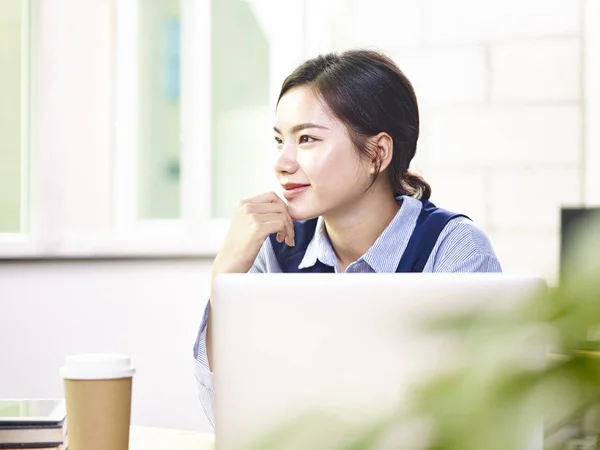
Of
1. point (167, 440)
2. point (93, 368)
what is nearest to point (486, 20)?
point (167, 440)

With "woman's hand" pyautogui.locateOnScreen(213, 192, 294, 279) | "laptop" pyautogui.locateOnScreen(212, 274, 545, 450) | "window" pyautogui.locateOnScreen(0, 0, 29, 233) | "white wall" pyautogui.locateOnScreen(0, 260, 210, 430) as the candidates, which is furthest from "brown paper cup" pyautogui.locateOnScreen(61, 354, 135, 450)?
"window" pyautogui.locateOnScreen(0, 0, 29, 233)

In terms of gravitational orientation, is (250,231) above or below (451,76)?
below

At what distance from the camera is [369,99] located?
182cm

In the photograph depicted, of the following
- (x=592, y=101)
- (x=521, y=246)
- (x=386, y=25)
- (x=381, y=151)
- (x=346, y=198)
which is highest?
(x=386, y=25)

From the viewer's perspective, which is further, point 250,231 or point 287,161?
point 287,161

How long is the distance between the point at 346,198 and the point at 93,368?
39.5 inches

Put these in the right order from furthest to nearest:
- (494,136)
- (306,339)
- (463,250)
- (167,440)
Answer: (494,136) < (463,250) < (167,440) < (306,339)

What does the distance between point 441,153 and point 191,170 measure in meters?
0.84

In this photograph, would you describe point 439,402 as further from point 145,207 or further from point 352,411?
point 145,207

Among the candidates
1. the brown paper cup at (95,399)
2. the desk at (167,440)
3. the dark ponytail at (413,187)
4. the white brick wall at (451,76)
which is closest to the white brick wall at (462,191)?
the white brick wall at (451,76)

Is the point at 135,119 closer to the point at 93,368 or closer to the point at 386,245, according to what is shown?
the point at 386,245

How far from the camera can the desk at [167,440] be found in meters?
1.17

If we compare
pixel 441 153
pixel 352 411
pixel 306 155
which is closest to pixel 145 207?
pixel 441 153

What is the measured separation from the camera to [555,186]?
267cm
